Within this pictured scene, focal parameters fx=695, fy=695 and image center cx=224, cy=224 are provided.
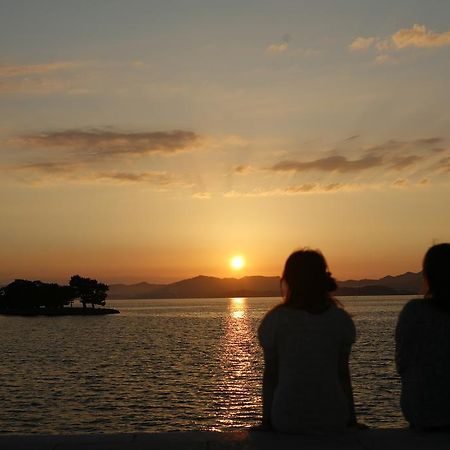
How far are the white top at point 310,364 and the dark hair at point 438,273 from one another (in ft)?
3.53

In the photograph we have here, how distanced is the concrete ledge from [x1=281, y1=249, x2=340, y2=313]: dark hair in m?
1.32

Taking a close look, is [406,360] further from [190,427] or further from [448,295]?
[190,427]

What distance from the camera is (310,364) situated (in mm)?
7074

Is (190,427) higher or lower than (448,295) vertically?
lower

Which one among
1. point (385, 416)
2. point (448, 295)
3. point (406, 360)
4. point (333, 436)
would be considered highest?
point (448, 295)

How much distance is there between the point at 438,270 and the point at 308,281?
1.50 m

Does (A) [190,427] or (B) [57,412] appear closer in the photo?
(A) [190,427]

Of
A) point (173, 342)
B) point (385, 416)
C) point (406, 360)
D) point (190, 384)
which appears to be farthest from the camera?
point (173, 342)

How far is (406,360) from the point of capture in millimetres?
7633

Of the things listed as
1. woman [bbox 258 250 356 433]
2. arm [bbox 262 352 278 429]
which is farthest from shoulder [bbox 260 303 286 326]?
arm [bbox 262 352 278 429]

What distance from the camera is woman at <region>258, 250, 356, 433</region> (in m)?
7.03

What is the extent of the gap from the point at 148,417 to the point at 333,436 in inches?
994

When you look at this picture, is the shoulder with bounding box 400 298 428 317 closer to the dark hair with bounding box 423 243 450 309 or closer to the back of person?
the back of person

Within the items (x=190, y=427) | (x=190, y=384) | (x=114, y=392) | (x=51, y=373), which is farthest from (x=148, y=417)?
(x=51, y=373)
